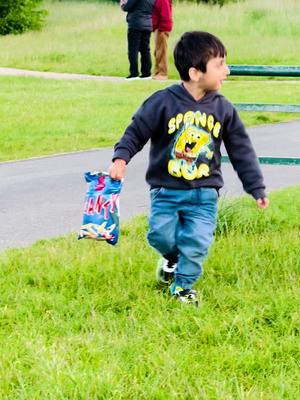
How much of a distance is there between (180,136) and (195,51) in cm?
43

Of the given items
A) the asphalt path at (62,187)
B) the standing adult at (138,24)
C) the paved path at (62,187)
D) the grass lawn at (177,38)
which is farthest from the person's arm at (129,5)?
the asphalt path at (62,187)

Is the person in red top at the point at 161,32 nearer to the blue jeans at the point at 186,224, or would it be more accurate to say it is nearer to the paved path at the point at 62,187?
the paved path at the point at 62,187

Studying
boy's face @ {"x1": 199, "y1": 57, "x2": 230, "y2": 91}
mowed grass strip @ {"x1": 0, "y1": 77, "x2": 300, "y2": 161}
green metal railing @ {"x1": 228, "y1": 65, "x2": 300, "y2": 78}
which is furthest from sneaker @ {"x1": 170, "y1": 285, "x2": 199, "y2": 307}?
mowed grass strip @ {"x1": 0, "y1": 77, "x2": 300, "y2": 161}

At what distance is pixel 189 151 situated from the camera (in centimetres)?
432

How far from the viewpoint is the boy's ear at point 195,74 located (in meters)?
4.29

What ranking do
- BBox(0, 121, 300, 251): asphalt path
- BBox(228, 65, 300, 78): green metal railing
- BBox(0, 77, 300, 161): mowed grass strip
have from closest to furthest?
1. BBox(228, 65, 300, 78): green metal railing
2. BBox(0, 121, 300, 251): asphalt path
3. BBox(0, 77, 300, 161): mowed grass strip

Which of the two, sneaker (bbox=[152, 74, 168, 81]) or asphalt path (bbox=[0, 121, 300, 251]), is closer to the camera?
asphalt path (bbox=[0, 121, 300, 251])

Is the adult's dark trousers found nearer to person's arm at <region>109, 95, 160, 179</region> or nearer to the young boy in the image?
the young boy

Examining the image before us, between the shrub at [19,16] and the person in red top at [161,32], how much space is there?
2062 cm

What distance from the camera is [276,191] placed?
7.54 m

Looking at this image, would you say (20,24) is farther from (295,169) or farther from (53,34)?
(295,169)

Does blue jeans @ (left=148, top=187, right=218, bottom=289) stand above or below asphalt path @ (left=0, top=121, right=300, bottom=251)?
above

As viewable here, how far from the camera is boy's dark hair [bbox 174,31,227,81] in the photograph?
169 inches

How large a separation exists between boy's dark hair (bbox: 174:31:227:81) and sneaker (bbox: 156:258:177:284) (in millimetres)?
1015
